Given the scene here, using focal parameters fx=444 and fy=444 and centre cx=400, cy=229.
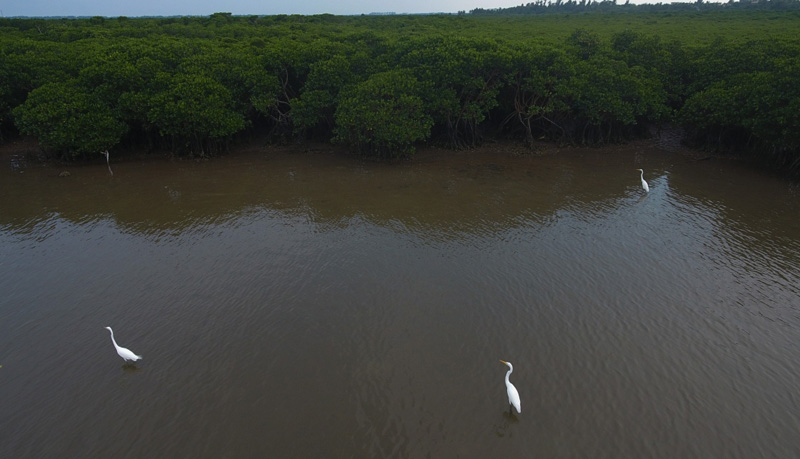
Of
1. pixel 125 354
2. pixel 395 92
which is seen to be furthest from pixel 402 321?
pixel 395 92

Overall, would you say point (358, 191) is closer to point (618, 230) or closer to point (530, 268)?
point (530, 268)

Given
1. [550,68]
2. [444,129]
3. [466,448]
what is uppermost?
[550,68]

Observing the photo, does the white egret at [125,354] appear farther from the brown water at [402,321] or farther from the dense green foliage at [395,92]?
the dense green foliage at [395,92]

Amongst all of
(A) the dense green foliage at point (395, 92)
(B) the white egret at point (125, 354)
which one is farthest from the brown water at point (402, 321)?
(A) the dense green foliage at point (395, 92)

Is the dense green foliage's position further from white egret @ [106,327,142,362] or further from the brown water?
white egret @ [106,327,142,362]

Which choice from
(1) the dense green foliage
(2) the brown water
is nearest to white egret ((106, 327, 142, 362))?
(2) the brown water

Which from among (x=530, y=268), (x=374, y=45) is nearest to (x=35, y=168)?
(x=374, y=45)
